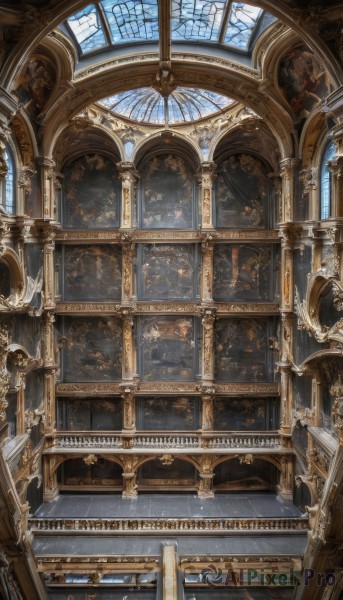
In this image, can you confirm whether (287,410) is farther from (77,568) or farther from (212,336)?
(77,568)

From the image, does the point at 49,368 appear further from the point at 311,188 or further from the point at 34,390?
the point at 311,188

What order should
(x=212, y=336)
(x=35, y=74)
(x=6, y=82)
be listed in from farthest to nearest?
(x=212, y=336), (x=35, y=74), (x=6, y=82)

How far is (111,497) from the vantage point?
21.5 meters

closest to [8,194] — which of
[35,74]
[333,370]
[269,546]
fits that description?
[35,74]

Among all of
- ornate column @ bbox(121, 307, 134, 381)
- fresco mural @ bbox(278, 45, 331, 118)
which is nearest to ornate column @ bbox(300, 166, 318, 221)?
fresco mural @ bbox(278, 45, 331, 118)

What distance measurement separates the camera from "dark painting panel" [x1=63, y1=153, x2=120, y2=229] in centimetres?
2250

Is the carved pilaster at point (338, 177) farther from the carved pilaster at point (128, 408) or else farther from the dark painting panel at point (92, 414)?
the dark painting panel at point (92, 414)

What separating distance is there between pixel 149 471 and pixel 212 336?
22.7ft

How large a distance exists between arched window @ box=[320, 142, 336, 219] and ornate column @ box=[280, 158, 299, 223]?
6.89ft

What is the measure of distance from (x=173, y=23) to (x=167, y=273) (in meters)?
10.2

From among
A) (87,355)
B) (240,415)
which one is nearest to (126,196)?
(87,355)

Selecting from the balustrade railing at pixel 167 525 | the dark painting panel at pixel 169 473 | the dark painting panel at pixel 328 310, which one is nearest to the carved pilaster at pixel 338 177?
the dark painting panel at pixel 328 310

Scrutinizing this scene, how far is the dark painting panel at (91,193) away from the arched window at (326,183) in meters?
9.64

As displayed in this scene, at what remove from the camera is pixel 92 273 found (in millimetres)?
22609
